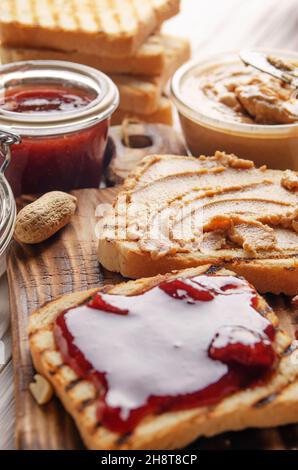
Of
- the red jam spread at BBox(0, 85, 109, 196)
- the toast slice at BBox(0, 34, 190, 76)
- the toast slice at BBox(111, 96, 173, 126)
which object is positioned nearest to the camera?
the red jam spread at BBox(0, 85, 109, 196)

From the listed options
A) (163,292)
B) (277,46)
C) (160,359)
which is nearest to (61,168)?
(163,292)

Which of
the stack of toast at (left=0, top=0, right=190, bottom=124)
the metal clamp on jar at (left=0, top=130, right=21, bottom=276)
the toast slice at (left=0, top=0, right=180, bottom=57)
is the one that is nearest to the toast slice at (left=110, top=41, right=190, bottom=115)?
the stack of toast at (left=0, top=0, right=190, bottom=124)

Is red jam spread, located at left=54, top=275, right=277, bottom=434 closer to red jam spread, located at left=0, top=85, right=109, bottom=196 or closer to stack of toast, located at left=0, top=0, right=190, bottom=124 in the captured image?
red jam spread, located at left=0, top=85, right=109, bottom=196

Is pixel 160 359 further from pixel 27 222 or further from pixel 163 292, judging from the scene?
pixel 27 222

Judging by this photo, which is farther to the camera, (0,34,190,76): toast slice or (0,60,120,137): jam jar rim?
(0,34,190,76): toast slice

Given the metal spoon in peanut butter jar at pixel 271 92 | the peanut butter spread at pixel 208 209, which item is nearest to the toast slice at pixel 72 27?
the metal spoon in peanut butter jar at pixel 271 92

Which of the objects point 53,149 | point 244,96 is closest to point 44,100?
point 53,149
